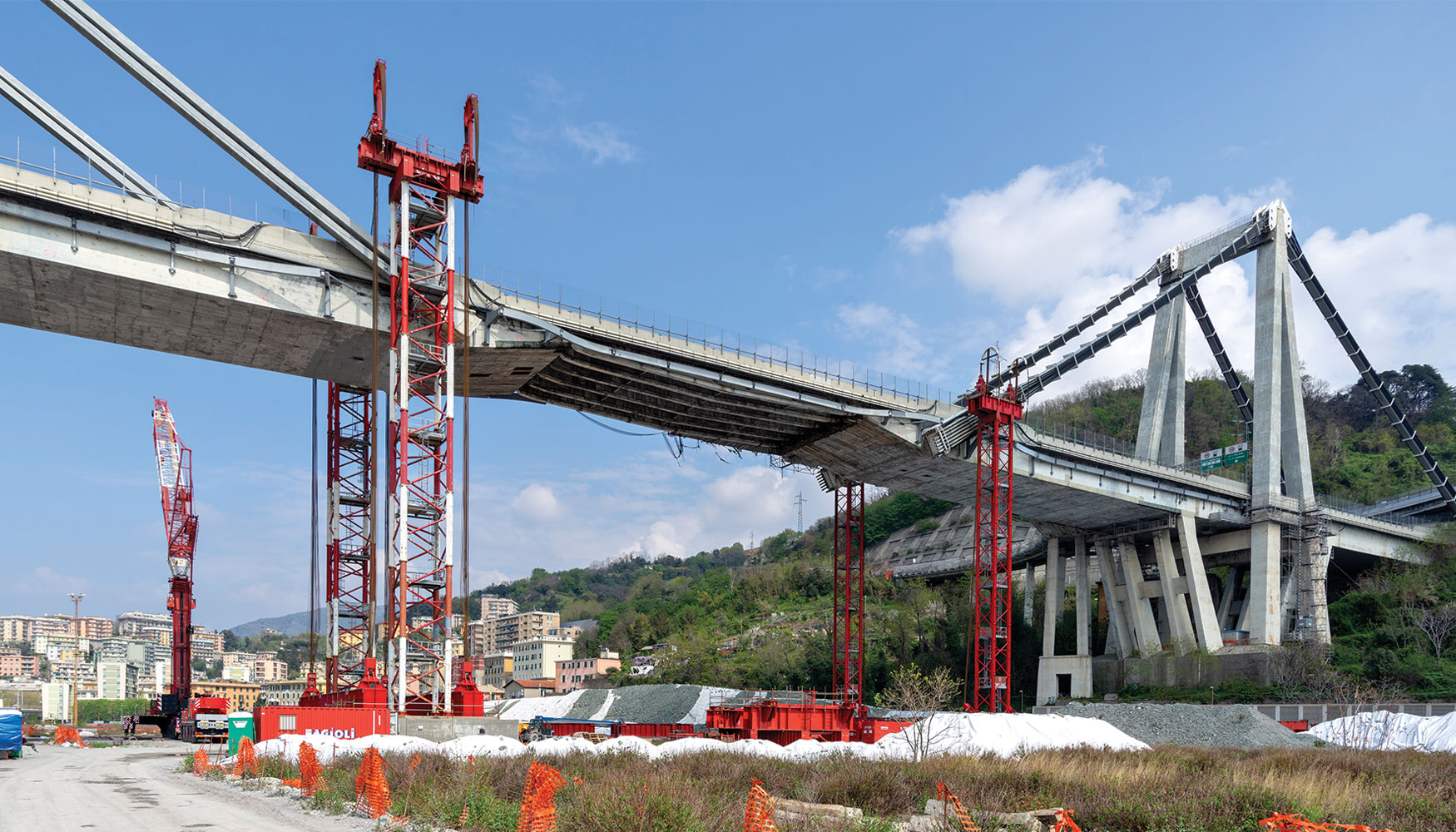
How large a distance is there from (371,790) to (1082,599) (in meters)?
61.1

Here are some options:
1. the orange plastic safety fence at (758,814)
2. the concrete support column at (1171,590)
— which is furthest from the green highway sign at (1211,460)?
the orange plastic safety fence at (758,814)

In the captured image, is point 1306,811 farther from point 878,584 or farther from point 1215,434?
point 1215,434

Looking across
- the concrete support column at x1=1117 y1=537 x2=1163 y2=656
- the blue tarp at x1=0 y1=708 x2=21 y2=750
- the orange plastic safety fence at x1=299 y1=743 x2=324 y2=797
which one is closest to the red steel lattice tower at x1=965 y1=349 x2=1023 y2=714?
the concrete support column at x1=1117 y1=537 x2=1163 y2=656

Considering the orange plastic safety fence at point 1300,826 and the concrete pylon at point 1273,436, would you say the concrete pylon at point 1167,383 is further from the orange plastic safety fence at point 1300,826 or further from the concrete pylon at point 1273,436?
the orange plastic safety fence at point 1300,826

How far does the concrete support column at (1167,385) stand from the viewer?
228 feet

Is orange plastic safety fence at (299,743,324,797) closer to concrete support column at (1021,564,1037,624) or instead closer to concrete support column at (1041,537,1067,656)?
concrete support column at (1041,537,1067,656)

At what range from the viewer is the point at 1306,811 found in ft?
45.1

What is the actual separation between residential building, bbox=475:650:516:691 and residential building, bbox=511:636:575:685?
5516 mm

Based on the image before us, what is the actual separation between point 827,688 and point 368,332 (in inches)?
2399

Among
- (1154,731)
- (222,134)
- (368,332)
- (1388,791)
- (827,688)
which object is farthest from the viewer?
(827,688)

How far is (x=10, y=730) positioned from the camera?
44969 millimetres

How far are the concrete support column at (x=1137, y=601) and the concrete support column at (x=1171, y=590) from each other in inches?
74.3

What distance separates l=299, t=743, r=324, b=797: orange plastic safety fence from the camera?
22109mm

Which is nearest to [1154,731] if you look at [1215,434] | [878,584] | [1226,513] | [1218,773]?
[1226,513]
